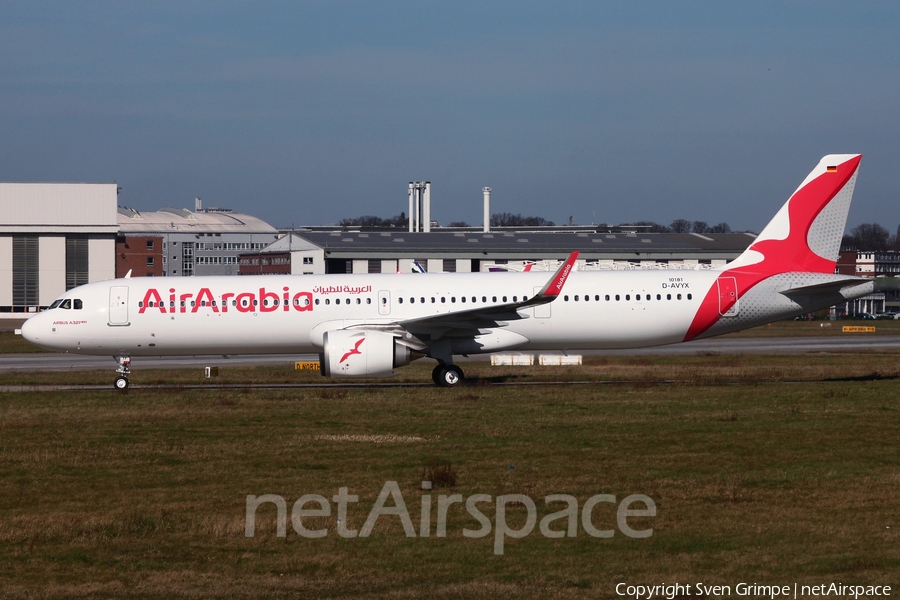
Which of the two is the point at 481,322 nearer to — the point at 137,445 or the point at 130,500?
the point at 137,445

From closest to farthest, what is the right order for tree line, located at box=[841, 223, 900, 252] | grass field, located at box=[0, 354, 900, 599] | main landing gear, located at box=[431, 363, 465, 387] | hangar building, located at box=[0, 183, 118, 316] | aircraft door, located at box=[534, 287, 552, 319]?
grass field, located at box=[0, 354, 900, 599] < main landing gear, located at box=[431, 363, 465, 387] < aircraft door, located at box=[534, 287, 552, 319] < hangar building, located at box=[0, 183, 118, 316] < tree line, located at box=[841, 223, 900, 252]

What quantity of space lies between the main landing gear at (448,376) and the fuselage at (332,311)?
1.58 meters

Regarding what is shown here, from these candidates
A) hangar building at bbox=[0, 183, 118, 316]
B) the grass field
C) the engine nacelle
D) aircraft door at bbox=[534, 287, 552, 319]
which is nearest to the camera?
the grass field

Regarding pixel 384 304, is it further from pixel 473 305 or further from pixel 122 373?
pixel 122 373

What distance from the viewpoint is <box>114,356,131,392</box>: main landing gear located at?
2827cm

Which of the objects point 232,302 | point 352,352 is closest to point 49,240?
point 232,302

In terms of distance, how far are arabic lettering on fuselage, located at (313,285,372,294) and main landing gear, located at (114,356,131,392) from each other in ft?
18.9

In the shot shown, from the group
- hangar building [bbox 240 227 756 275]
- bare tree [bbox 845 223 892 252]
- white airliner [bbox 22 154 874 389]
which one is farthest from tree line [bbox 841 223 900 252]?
white airliner [bbox 22 154 874 389]

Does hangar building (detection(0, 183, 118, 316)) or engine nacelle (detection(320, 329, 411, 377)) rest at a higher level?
hangar building (detection(0, 183, 118, 316))

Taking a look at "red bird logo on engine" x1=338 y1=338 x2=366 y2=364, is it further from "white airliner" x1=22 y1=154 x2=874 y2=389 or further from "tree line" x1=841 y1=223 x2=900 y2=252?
"tree line" x1=841 y1=223 x2=900 y2=252

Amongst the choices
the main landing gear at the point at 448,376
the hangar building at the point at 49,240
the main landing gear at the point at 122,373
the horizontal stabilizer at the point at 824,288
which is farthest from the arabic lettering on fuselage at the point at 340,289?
the hangar building at the point at 49,240

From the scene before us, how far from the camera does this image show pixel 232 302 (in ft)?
92.8

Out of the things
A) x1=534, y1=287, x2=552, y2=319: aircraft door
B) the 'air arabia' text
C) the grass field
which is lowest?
the grass field

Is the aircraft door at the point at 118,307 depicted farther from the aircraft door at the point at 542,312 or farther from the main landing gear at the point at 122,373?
the aircraft door at the point at 542,312
